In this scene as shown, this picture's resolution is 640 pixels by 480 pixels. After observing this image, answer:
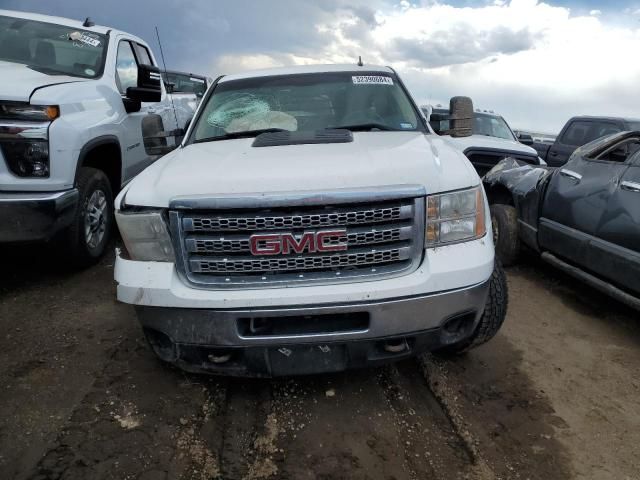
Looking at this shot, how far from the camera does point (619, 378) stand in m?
3.15

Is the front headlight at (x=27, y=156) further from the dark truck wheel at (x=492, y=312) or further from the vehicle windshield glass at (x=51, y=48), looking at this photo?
the dark truck wheel at (x=492, y=312)

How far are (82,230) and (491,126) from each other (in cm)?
810

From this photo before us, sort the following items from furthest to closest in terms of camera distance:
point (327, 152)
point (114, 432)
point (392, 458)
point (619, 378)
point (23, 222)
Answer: point (23, 222) → point (619, 378) → point (327, 152) → point (114, 432) → point (392, 458)

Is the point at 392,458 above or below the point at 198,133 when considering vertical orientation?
below

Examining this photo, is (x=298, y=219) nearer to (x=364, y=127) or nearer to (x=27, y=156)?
(x=364, y=127)

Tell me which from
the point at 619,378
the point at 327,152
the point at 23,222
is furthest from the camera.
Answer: the point at 23,222

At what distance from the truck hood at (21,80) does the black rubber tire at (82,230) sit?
2.44 ft

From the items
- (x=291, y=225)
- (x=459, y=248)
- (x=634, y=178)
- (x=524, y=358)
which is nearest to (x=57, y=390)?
(x=291, y=225)

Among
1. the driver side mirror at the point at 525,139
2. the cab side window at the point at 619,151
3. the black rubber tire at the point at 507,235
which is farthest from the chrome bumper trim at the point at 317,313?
the driver side mirror at the point at 525,139

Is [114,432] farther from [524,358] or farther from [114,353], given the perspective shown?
[524,358]

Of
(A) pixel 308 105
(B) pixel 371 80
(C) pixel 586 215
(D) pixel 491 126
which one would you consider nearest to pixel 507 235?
(C) pixel 586 215

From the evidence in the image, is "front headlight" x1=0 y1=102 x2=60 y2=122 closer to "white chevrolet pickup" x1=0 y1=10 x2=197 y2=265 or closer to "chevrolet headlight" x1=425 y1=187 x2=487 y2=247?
"white chevrolet pickup" x1=0 y1=10 x2=197 y2=265

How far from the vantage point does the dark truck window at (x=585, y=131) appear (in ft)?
31.8

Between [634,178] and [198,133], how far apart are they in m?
3.26
